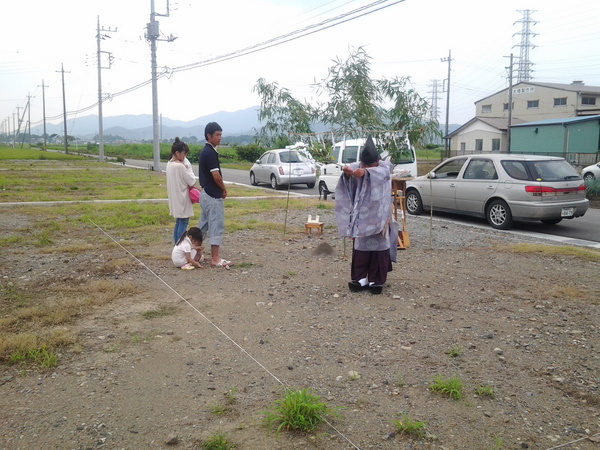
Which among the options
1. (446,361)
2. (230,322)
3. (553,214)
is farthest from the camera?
(553,214)

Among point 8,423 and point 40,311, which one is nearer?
point 8,423

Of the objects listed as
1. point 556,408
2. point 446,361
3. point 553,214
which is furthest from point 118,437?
point 553,214

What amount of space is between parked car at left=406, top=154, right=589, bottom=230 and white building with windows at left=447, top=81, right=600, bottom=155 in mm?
31337

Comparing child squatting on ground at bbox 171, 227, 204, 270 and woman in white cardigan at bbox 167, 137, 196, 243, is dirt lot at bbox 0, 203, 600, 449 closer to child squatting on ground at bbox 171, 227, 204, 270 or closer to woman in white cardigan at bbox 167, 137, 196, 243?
child squatting on ground at bbox 171, 227, 204, 270

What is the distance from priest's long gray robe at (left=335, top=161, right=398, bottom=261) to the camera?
5699mm

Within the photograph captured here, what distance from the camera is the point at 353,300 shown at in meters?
5.77

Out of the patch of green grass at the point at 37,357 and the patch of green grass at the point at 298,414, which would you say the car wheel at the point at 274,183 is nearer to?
the patch of green grass at the point at 37,357

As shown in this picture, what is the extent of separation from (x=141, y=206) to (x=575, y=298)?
10.8 meters

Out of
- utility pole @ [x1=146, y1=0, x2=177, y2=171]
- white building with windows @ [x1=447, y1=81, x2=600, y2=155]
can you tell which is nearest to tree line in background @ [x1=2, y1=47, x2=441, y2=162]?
utility pole @ [x1=146, y1=0, x2=177, y2=171]

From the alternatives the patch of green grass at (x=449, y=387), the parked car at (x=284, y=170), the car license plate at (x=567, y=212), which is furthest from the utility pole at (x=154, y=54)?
the patch of green grass at (x=449, y=387)

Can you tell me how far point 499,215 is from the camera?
11227mm

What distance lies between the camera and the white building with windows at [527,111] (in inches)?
1704

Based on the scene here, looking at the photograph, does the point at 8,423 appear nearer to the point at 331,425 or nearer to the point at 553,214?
the point at 331,425

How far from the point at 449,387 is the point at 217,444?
1594 mm
